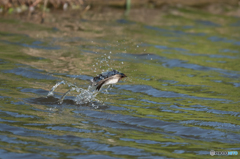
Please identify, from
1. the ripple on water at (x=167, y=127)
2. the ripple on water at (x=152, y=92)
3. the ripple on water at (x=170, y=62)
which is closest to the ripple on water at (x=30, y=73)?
the ripple on water at (x=152, y=92)

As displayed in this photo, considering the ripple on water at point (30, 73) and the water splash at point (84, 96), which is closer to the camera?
the water splash at point (84, 96)

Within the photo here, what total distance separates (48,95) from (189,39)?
6544 mm

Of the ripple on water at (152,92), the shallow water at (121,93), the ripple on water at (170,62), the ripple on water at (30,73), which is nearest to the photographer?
the shallow water at (121,93)

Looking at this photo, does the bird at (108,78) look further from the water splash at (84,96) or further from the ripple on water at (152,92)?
the ripple on water at (152,92)

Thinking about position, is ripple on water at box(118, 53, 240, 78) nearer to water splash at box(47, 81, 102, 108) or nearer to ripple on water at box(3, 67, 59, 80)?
ripple on water at box(3, 67, 59, 80)

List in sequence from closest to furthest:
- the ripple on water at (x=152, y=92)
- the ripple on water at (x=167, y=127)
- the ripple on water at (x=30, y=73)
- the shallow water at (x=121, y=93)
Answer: the shallow water at (x=121, y=93) → the ripple on water at (x=167, y=127) → the ripple on water at (x=152, y=92) → the ripple on water at (x=30, y=73)

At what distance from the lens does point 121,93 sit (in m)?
7.09

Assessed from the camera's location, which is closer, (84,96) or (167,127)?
(167,127)

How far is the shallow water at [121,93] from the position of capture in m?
4.93

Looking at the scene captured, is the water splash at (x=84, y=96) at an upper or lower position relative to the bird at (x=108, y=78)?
lower

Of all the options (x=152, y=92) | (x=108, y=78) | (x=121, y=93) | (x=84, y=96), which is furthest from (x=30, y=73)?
(x=108, y=78)

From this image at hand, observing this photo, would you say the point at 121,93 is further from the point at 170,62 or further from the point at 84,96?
the point at 170,62

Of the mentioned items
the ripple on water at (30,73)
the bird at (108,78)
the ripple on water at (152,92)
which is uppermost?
the bird at (108,78)

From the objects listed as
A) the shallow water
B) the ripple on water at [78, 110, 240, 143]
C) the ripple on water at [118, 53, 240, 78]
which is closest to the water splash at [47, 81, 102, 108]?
the shallow water
